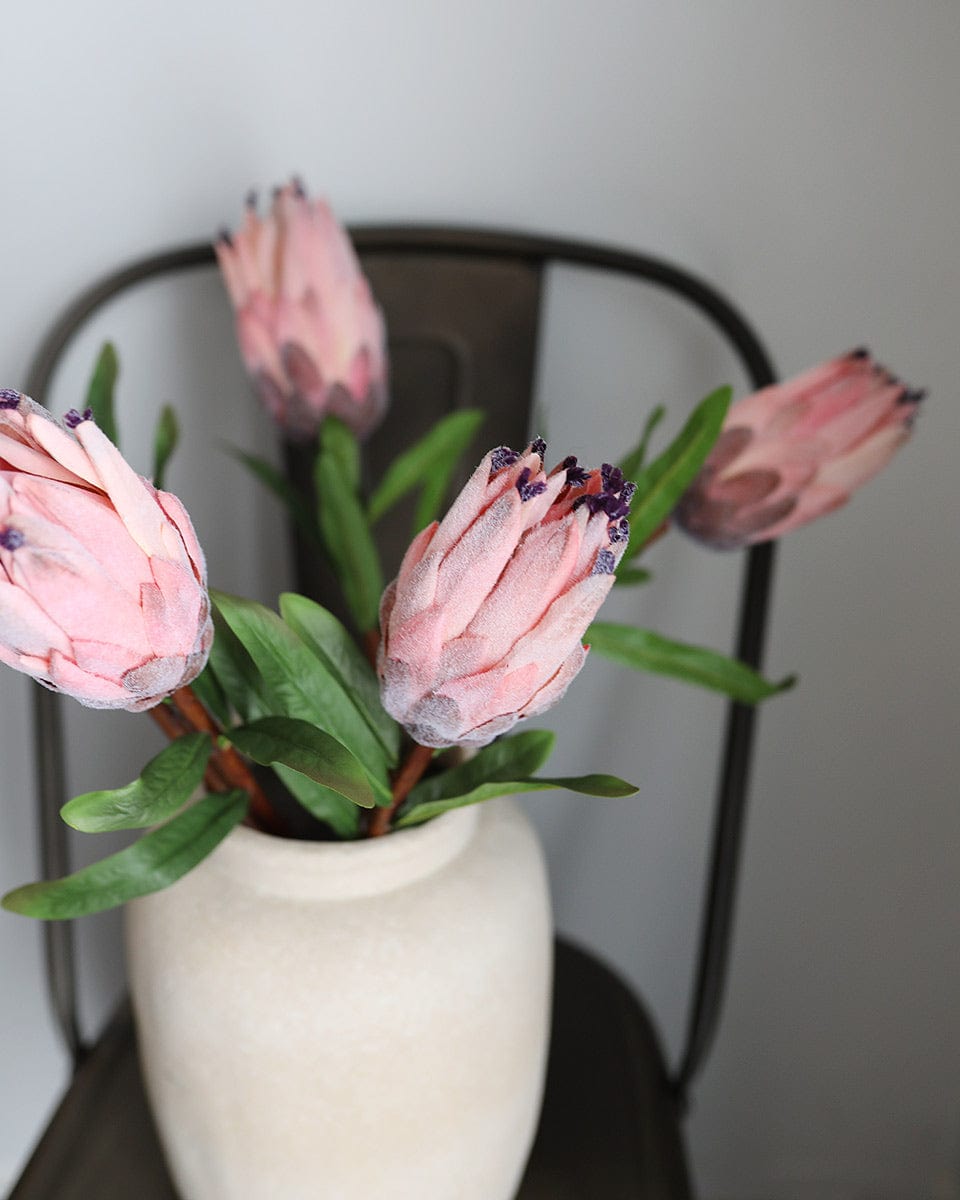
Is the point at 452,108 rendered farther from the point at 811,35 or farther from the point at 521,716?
the point at 521,716

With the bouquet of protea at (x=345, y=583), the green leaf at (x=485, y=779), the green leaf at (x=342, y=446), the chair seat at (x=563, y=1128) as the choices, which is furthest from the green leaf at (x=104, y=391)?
the chair seat at (x=563, y=1128)

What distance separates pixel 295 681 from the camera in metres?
0.43

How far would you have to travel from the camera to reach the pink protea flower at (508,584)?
0.35 metres

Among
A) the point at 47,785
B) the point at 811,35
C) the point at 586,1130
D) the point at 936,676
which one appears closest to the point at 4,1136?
the point at 47,785

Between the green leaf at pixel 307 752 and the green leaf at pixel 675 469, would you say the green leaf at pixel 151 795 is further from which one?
the green leaf at pixel 675 469

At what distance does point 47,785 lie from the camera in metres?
0.69

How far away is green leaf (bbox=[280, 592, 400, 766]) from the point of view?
436 millimetres

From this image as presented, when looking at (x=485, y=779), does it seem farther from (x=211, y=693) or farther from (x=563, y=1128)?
(x=563, y=1128)

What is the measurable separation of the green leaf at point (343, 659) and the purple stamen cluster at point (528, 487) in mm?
123

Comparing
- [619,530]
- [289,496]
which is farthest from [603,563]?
[289,496]

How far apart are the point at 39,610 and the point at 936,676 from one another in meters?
0.65

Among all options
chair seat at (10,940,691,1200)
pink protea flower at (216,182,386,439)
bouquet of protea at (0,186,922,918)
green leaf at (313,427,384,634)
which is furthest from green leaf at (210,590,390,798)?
chair seat at (10,940,691,1200)

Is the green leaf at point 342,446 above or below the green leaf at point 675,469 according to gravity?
below

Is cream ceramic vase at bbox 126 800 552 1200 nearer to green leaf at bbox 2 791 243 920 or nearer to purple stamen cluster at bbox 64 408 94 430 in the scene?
green leaf at bbox 2 791 243 920
